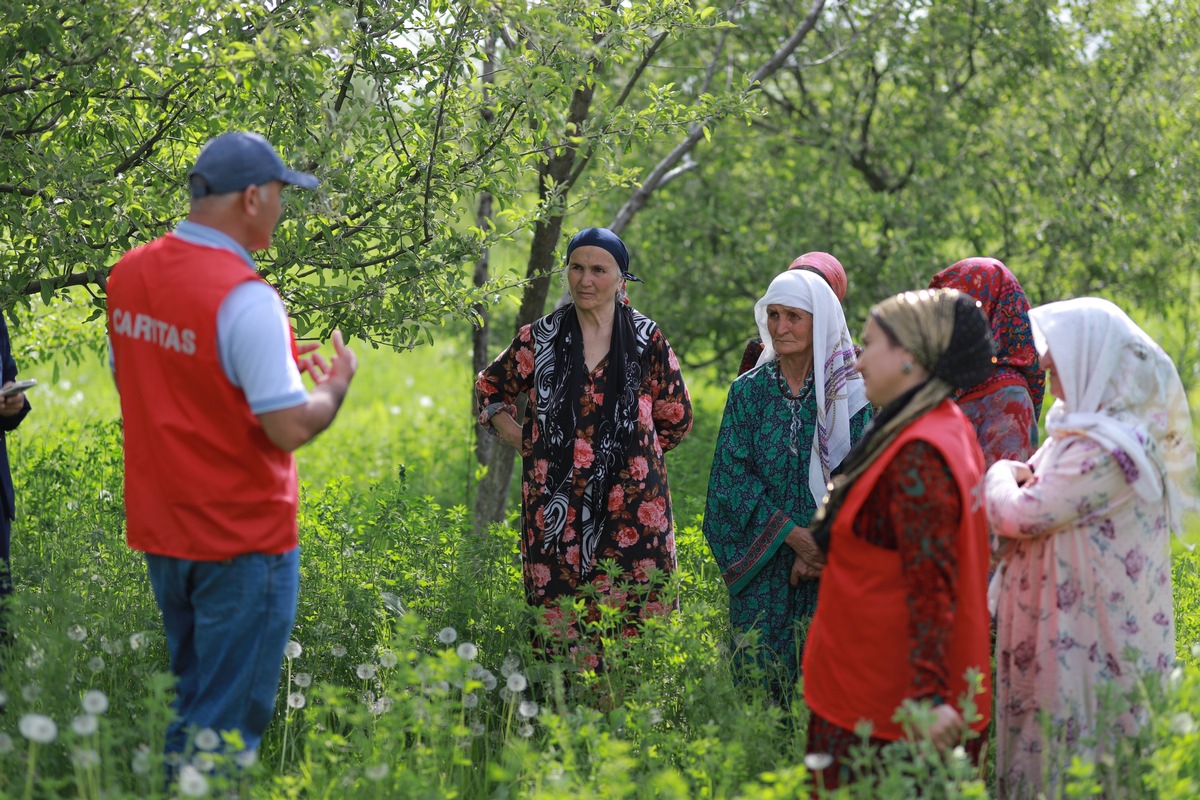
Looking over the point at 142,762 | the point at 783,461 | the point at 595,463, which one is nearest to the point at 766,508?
the point at 783,461

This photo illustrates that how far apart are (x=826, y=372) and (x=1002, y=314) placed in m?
0.64

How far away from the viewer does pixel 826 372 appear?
4.30m

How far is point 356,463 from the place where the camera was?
9664 mm

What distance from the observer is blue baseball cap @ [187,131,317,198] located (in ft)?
9.75

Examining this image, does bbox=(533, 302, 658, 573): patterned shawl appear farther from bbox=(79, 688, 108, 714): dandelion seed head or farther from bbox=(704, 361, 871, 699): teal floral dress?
bbox=(79, 688, 108, 714): dandelion seed head

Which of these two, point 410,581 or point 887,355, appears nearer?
point 887,355

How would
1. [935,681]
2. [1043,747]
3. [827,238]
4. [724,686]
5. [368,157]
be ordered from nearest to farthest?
1. [935,681]
2. [1043,747]
3. [724,686]
4. [368,157]
5. [827,238]

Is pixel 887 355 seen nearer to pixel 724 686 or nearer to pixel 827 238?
pixel 724 686

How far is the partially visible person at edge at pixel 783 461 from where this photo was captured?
13.9 feet

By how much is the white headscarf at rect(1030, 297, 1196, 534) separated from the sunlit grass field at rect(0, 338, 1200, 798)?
1.95 feet

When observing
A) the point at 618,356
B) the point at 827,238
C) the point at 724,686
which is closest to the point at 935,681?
the point at 724,686

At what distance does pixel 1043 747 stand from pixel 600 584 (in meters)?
1.57

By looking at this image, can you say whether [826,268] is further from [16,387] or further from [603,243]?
[16,387]

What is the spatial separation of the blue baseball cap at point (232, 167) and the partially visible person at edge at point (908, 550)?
1.59 m
